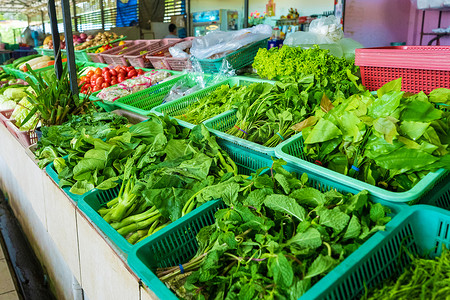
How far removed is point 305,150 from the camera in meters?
1.57

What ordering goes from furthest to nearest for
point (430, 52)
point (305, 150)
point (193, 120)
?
point (193, 120), point (430, 52), point (305, 150)

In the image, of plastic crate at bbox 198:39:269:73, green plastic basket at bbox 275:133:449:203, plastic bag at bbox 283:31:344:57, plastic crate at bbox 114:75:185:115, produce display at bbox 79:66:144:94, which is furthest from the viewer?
produce display at bbox 79:66:144:94

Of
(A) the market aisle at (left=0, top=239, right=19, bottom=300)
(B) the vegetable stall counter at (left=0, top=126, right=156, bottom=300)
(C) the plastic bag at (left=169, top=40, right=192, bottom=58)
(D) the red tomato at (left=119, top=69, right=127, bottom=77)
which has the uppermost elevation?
(C) the plastic bag at (left=169, top=40, right=192, bottom=58)

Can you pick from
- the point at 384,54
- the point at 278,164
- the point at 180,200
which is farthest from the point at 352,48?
the point at 180,200

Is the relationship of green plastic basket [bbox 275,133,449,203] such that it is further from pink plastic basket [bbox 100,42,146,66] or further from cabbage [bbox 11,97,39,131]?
pink plastic basket [bbox 100,42,146,66]

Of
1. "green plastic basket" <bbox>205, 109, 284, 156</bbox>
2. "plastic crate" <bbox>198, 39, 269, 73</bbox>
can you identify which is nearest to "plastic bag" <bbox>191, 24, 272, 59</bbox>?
"plastic crate" <bbox>198, 39, 269, 73</bbox>

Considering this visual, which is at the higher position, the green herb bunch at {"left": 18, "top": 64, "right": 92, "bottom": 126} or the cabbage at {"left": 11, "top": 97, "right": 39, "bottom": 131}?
the green herb bunch at {"left": 18, "top": 64, "right": 92, "bottom": 126}

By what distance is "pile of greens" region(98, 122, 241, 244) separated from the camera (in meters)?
1.42

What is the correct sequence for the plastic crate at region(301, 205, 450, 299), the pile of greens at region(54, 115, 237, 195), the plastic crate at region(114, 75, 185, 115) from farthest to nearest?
the plastic crate at region(114, 75, 185, 115) < the pile of greens at region(54, 115, 237, 195) < the plastic crate at region(301, 205, 450, 299)

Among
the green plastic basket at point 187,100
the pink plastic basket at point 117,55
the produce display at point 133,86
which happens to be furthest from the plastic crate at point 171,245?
the pink plastic basket at point 117,55

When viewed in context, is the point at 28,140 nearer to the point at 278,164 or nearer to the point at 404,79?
the point at 278,164

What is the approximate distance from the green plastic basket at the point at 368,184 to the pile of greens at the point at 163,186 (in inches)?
10.9

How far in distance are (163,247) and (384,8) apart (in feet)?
27.7

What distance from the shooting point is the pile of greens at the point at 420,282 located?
0.86 m
